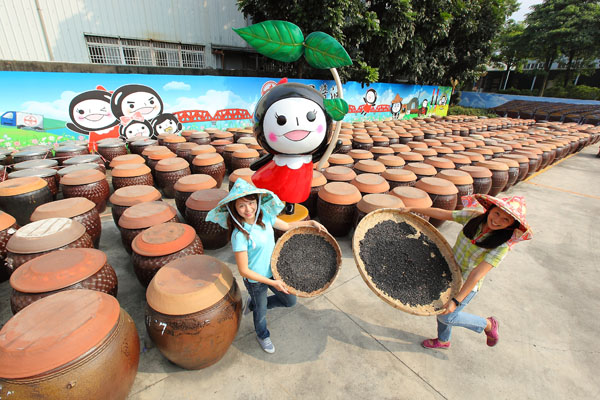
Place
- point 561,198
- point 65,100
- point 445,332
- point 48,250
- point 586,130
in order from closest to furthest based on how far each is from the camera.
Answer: point 445,332, point 48,250, point 561,198, point 65,100, point 586,130

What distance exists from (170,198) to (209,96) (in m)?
5.93

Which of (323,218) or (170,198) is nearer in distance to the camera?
(323,218)

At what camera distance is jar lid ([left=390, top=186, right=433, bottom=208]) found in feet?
14.2

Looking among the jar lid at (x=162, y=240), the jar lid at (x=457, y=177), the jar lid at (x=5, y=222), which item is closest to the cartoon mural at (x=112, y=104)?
the jar lid at (x=457, y=177)

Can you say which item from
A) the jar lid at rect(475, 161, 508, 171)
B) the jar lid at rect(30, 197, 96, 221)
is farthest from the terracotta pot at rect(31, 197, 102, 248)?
the jar lid at rect(475, 161, 508, 171)

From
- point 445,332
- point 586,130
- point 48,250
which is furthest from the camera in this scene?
point 586,130

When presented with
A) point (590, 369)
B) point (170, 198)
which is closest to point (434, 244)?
point (590, 369)

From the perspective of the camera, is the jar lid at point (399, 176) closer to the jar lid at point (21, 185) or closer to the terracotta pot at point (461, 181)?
the terracotta pot at point (461, 181)

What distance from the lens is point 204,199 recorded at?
4.04 m

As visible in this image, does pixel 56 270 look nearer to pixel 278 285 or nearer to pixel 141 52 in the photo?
pixel 278 285

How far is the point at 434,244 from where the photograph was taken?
2.69m

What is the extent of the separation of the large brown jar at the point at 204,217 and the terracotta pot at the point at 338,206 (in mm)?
1611

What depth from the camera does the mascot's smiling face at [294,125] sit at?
9.92 ft

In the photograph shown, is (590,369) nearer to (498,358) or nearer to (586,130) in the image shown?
(498,358)
